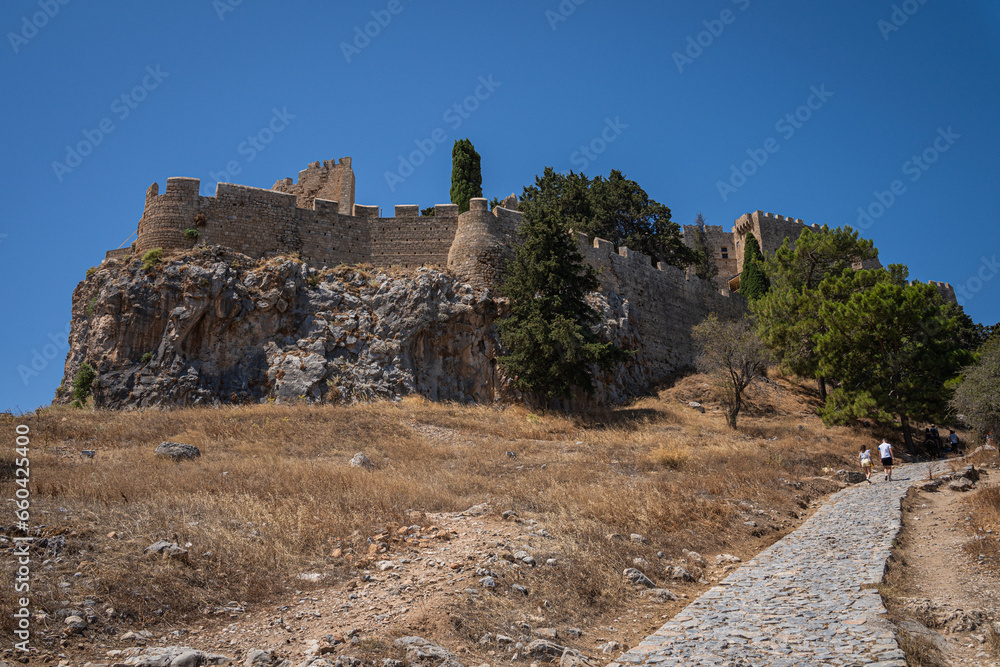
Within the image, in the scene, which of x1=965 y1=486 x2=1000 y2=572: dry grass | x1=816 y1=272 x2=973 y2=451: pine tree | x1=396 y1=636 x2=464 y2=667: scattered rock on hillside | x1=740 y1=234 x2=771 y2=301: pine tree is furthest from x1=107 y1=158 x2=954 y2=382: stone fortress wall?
x1=396 y1=636 x2=464 y2=667: scattered rock on hillside

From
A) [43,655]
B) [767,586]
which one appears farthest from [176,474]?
[767,586]

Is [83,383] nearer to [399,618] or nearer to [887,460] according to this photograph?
[399,618]

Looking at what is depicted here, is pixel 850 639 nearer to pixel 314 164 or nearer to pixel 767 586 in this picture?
pixel 767 586

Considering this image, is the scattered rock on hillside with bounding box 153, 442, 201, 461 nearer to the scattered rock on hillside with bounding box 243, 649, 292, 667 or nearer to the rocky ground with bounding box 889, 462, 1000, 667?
the scattered rock on hillside with bounding box 243, 649, 292, 667

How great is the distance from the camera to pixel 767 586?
28.1 feet

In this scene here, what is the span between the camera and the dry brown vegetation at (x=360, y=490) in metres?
7.42

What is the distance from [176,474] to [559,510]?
6940mm

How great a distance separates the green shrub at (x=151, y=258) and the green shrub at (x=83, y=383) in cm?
398

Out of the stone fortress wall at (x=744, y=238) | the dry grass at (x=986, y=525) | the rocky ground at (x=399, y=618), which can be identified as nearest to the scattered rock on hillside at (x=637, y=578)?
the rocky ground at (x=399, y=618)

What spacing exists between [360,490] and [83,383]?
1604 centimetres

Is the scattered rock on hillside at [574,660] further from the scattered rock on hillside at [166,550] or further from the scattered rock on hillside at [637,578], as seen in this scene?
the scattered rock on hillside at [166,550]

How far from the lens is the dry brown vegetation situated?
742 centimetres

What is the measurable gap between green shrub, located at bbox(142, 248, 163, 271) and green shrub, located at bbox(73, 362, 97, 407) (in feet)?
13.1

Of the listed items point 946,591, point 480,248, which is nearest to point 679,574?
point 946,591
